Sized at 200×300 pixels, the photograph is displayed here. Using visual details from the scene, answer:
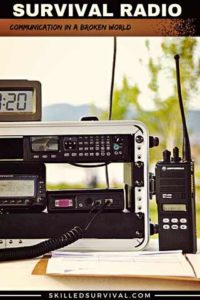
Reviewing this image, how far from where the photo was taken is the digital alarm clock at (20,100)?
1.36 meters

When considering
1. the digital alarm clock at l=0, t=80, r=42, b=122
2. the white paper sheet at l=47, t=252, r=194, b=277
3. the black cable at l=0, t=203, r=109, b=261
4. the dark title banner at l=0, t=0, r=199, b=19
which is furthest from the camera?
the dark title banner at l=0, t=0, r=199, b=19

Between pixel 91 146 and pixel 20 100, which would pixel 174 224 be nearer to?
pixel 91 146

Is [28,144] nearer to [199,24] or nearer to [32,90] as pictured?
[32,90]

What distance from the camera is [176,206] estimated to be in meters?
1.28

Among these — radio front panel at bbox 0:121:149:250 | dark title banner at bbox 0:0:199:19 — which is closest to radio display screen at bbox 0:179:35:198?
radio front panel at bbox 0:121:149:250

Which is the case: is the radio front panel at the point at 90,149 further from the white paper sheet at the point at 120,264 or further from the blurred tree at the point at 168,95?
the blurred tree at the point at 168,95

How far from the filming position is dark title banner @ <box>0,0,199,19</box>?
1.51 metres

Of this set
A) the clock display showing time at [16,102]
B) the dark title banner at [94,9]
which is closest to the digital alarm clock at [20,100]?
the clock display showing time at [16,102]

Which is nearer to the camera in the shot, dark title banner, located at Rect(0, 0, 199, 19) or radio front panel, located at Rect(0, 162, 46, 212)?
radio front panel, located at Rect(0, 162, 46, 212)

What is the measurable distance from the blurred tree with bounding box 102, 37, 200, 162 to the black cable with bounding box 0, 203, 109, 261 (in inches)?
23.3

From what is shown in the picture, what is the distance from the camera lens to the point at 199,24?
1723mm

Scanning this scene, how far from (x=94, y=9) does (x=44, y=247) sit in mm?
624

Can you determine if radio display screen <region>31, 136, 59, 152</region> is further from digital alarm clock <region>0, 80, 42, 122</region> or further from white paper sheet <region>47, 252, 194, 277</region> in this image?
white paper sheet <region>47, 252, 194, 277</region>

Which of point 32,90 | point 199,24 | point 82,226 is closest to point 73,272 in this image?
point 82,226
